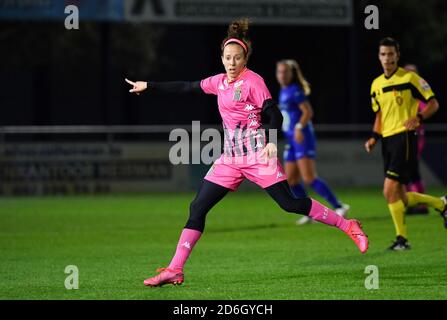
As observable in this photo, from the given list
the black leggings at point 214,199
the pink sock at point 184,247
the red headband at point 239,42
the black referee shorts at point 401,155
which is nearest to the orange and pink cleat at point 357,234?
the black leggings at point 214,199

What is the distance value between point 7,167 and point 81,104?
21.0 metres

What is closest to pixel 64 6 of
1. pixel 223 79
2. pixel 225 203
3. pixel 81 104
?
pixel 225 203

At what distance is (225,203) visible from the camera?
71.8 ft

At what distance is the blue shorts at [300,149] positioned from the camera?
16.8 meters

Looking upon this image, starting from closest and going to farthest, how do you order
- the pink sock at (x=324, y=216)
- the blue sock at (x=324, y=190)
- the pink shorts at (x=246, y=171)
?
the pink shorts at (x=246, y=171) < the pink sock at (x=324, y=216) < the blue sock at (x=324, y=190)

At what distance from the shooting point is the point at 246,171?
32.2ft

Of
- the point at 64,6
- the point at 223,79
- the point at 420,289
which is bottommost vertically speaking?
the point at 420,289

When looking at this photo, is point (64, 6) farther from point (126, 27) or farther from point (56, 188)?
point (126, 27)

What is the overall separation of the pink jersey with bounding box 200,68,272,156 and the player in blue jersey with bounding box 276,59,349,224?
654 centimetres

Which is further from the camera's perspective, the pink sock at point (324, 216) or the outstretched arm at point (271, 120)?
the pink sock at point (324, 216)

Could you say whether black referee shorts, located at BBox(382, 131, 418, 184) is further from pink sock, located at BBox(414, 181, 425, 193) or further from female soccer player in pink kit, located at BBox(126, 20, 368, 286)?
pink sock, located at BBox(414, 181, 425, 193)

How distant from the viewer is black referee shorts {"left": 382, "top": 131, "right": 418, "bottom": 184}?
500 inches

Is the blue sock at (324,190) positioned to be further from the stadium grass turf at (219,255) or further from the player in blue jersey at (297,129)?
the stadium grass turf at (219,255)

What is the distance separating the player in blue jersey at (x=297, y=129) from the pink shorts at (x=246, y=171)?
6.53m
